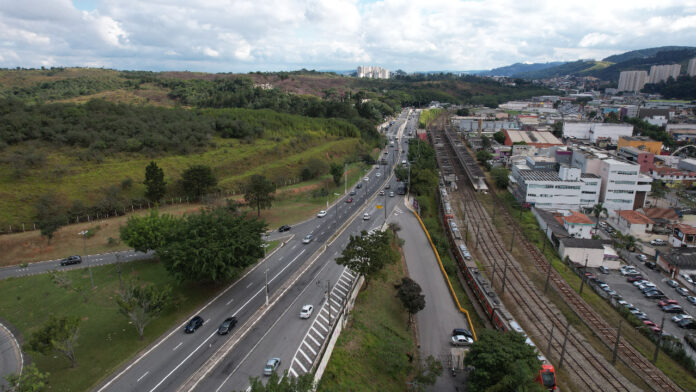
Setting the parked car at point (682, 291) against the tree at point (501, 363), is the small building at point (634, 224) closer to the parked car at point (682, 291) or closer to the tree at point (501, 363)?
the parked car at point (682, 291)

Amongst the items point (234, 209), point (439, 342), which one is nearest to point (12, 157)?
point (234, 209)

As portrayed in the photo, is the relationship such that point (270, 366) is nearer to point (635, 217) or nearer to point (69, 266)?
point (69, 266)

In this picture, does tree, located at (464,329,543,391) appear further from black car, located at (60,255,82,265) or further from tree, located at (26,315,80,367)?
black car, located at (60,255,82,265)

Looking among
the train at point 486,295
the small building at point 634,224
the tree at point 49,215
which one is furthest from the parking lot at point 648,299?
the tree at point 49,215

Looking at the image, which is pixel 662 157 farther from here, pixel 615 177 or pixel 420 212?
pixel 420 212

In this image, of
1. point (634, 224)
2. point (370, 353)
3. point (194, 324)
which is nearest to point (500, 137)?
point (634, 224)

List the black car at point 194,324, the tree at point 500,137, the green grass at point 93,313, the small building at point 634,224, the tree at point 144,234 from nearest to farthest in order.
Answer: the green grass at point 93,313 < the black car at point 194,324 < the tree at point 144,234 < the small building at point 634,224 < the tree at point 500,137
